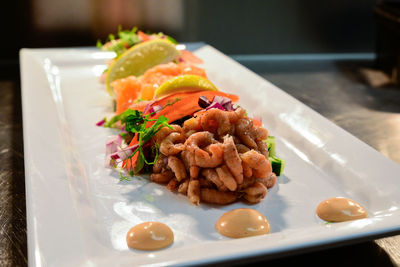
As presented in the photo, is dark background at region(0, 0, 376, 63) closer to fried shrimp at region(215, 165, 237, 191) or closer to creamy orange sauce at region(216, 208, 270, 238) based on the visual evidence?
fried shrimp at region(215, 165, 237, 191)

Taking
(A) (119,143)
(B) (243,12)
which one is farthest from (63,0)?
(A) (119,143)

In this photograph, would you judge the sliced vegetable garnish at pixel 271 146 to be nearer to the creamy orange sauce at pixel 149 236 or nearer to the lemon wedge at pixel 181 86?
the lemon wedge at pixel 181 86

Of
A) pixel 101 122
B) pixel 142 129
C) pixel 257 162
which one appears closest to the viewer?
pixel 257 162

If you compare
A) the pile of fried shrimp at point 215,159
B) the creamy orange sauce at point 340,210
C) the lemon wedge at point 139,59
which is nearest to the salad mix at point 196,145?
the pile of fried shrimp at point 215,159

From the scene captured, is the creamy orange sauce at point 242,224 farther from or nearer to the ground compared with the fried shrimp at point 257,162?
nearer to the ground

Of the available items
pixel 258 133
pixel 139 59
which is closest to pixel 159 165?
pixel 258 133

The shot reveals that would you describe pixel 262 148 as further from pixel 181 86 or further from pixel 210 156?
pixel 181 86
